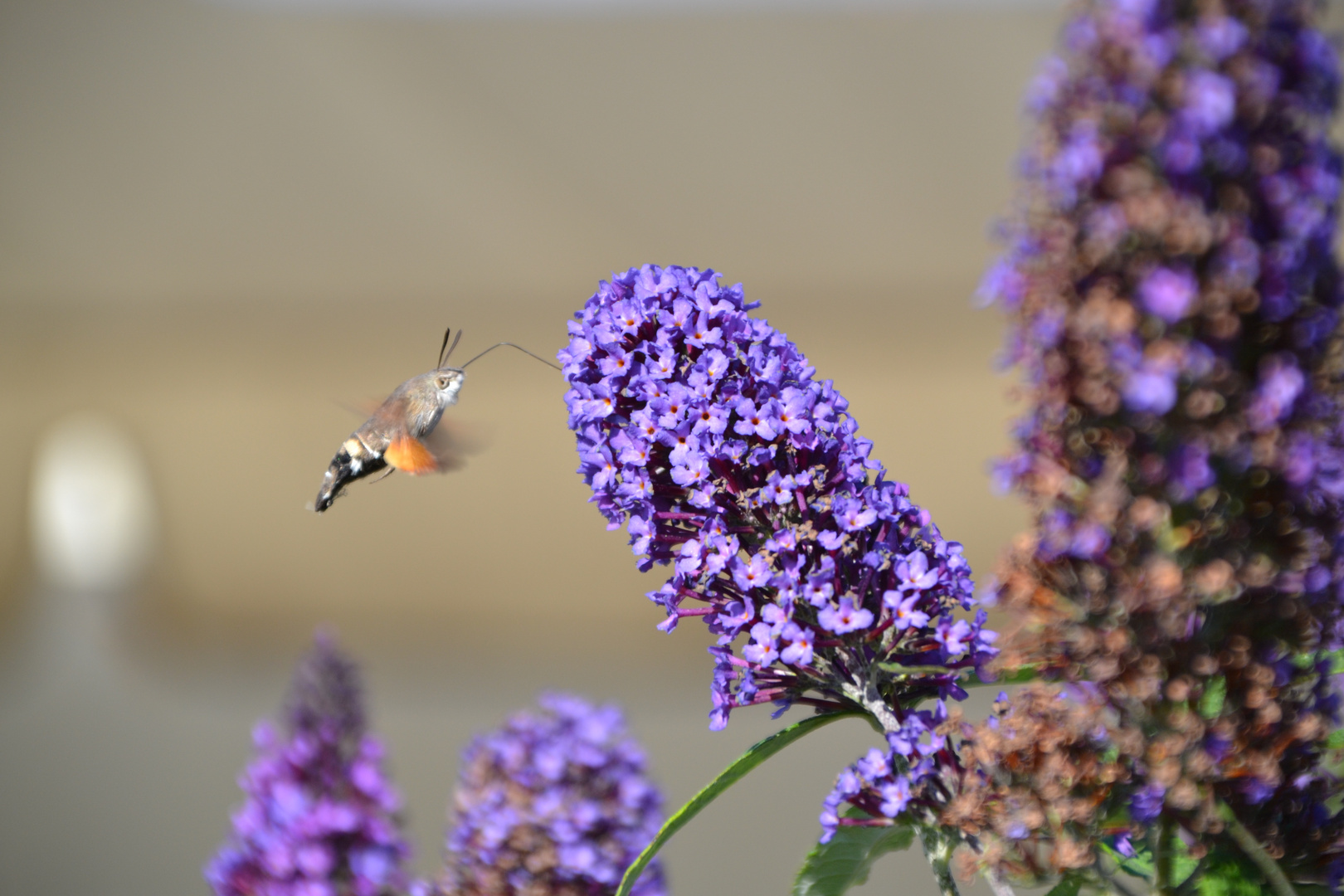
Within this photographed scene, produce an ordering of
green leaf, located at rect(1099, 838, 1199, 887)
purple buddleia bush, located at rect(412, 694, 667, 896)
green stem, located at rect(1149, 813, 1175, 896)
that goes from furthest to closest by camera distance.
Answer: purple buddleia bush, located at rect(412, 694, 667, 896) < green leaf, located at rect(1099, 838, 1199, 887) < green stem, located at rect(1149, 813, 1175, 896)

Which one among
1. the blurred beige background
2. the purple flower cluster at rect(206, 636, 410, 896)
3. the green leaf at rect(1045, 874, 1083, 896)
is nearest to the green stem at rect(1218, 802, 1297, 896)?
the green leaf at rect(1045, 874, 1083, 896)

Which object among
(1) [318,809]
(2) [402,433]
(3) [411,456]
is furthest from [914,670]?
(2) [402,433]

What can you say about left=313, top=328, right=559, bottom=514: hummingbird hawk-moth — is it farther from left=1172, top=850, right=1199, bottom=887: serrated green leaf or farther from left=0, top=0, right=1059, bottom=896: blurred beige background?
left=0, top=0, right=1059, bottom=896: blurred beige background

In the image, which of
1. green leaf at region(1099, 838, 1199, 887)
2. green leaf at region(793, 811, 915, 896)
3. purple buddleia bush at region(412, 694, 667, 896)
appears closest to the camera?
green leaf at region(1099, 838, 1199, 887)

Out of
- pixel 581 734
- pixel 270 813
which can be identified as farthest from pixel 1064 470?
pixel 270 813

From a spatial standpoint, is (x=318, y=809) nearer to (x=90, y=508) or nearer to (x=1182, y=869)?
(x=1182, y=869)

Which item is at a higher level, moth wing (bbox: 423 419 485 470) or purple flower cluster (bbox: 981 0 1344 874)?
moth wing (bbox: 423 419 485 470)

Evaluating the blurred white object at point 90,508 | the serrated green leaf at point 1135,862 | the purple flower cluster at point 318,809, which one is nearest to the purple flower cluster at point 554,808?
the purple flower cluster at point 318,809
